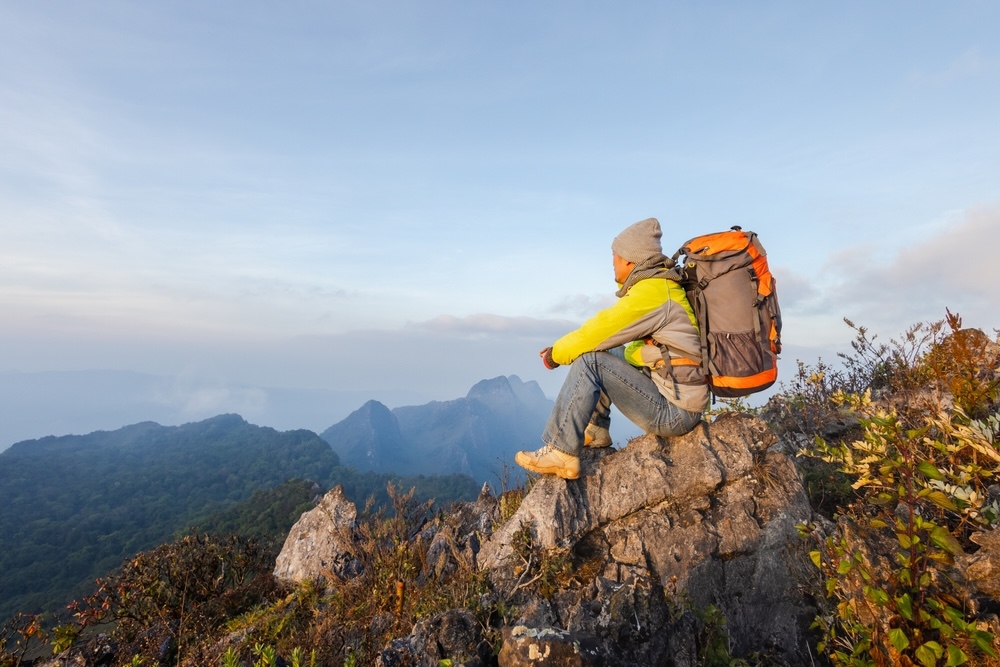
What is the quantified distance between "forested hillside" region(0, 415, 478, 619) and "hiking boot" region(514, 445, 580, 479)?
43105 millimetres

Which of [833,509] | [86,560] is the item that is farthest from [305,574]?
[86,560]

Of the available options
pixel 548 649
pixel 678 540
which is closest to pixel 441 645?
pixel 548 649

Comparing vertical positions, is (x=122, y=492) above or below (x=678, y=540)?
below

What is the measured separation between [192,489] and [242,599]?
115321mm

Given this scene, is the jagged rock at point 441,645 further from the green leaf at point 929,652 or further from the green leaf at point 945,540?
the green leaf at point 945,540

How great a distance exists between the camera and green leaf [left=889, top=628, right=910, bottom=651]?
248 centimetres

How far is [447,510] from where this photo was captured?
8.74m

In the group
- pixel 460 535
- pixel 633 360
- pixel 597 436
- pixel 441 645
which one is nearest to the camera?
pixel 441 645

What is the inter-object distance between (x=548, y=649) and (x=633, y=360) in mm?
2766

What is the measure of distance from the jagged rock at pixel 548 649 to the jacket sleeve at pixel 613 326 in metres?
2.38

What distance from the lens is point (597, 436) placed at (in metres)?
5.71

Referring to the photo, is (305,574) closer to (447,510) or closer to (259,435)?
(447,510)

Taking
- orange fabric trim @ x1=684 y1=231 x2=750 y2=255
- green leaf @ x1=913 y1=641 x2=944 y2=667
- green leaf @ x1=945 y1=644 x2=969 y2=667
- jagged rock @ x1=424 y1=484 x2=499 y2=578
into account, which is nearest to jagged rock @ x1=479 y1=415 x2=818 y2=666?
jagged rock @ x1=424 y1=484 x2=499 y2=578

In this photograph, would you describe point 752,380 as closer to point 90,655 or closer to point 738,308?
point 738,308
